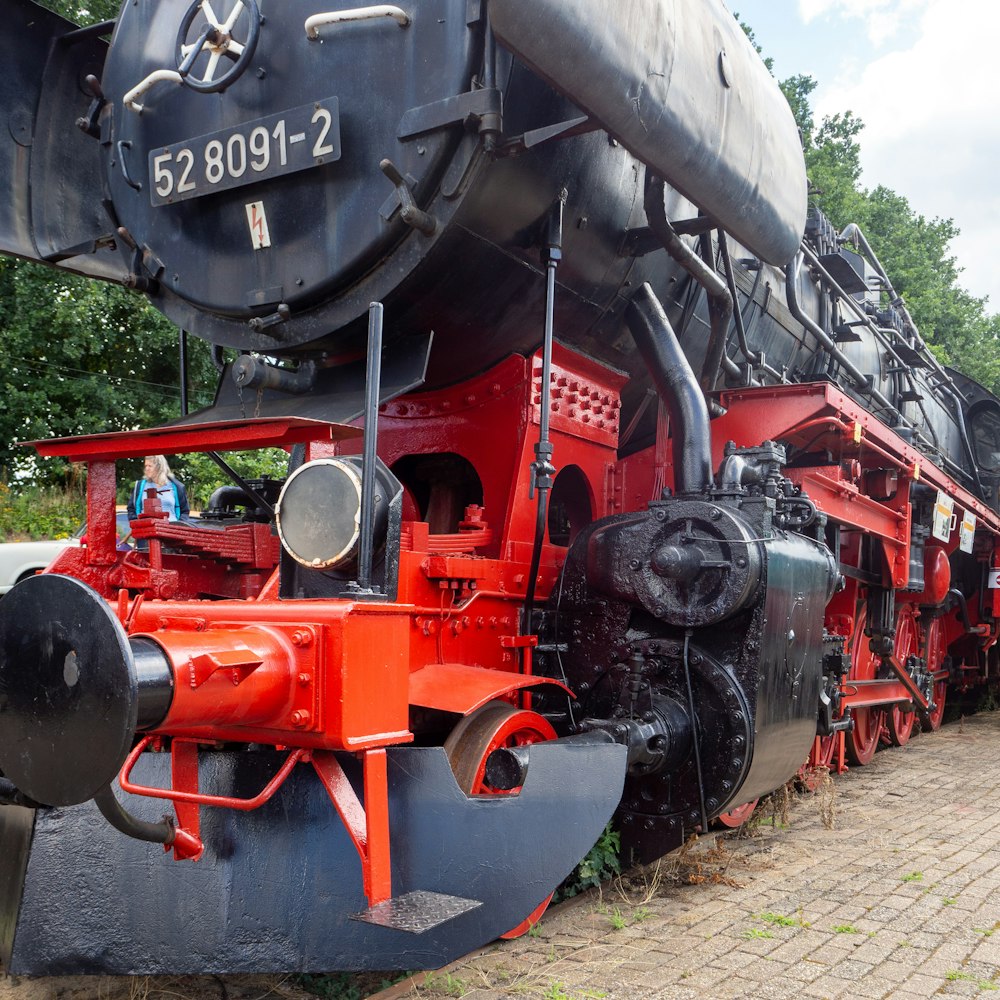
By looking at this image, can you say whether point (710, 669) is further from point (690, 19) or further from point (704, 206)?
point (690, 19)

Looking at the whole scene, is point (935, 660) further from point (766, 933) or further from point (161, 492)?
point (161, 492)

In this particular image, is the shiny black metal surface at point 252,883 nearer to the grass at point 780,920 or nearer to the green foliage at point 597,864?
the green foliage at point 597,864

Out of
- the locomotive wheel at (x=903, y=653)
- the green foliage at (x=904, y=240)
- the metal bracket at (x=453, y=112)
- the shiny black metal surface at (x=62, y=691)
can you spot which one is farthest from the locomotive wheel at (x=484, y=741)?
the green foliage at (x=904, y=240)

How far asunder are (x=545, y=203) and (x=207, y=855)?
2.13m

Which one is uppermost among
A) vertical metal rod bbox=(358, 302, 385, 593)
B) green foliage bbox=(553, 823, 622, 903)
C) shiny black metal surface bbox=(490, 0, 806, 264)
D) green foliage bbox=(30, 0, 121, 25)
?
green foliage bbox=(30, 0, 121, 25)

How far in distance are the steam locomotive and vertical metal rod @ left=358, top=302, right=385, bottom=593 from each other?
0.04ft

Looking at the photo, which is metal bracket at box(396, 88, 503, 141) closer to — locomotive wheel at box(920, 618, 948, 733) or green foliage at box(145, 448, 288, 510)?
locomotive wheel at box(920, 618, 948, 733)

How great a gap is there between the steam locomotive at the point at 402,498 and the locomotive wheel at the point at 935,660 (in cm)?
390

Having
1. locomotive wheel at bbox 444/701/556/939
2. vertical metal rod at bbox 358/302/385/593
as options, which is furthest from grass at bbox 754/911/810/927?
vertical metal rod at bbox 358/302/385/593

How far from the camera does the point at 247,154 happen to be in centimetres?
312

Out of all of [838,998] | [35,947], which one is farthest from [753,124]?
[35,947]

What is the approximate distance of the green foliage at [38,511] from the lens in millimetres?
13172

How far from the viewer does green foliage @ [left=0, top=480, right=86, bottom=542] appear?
43.2 ft

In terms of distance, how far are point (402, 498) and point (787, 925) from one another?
1896 mm
